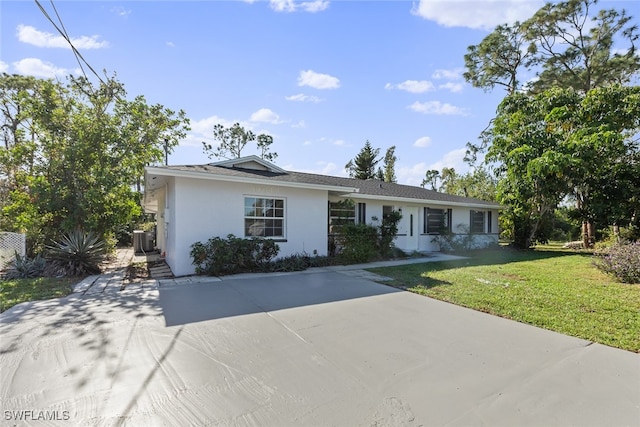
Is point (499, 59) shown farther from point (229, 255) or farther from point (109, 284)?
point (109, 284)

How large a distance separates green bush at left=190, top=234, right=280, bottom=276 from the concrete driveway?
2.90 meters

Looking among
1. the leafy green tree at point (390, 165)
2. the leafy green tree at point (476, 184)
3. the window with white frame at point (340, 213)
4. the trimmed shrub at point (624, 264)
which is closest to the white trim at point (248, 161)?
the window with white frame at point (340, 213)

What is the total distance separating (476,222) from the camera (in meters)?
16.9

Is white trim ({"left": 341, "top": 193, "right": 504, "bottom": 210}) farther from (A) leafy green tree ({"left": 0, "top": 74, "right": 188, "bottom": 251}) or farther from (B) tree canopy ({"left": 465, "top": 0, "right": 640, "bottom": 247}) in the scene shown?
(A) leafy green tree ({"left": 0, "top": 74, "right": 188, "bottom": 251})

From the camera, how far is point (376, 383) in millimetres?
2885

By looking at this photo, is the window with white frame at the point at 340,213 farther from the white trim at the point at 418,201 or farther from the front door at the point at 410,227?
the front door at the point at 410,227

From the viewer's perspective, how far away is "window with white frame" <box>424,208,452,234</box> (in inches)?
585

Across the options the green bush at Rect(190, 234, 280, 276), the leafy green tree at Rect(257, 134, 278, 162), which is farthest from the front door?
the leafy green tree at Rect(257, 134, 278, 162)

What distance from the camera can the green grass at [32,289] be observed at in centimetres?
554

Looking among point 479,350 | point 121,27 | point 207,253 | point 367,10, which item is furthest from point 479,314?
point 121,27

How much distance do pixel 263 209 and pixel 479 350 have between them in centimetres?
721

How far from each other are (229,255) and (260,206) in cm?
203

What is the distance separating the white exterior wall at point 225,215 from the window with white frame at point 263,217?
17 cm

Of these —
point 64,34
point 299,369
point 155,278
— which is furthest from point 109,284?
point 299,369
